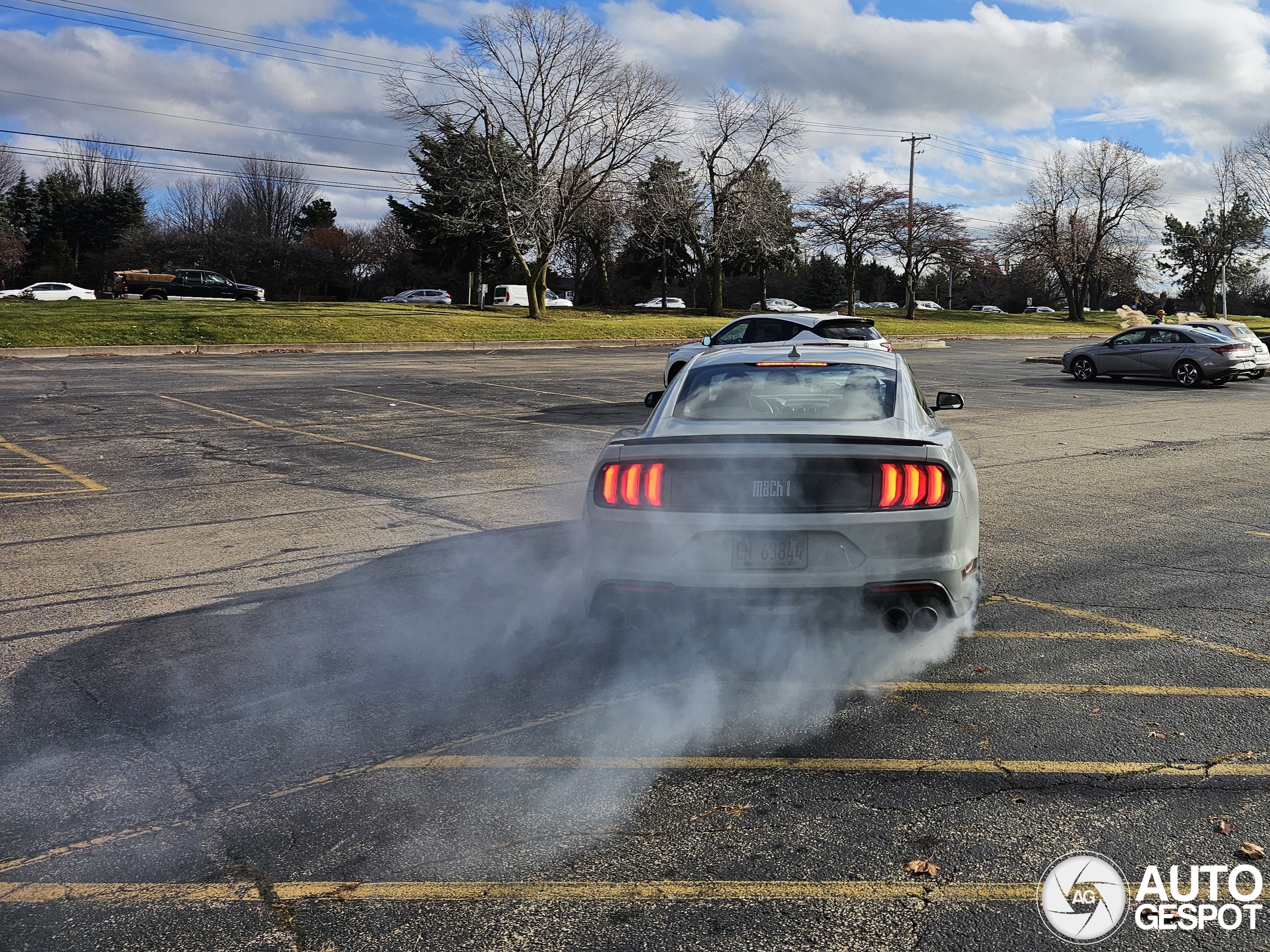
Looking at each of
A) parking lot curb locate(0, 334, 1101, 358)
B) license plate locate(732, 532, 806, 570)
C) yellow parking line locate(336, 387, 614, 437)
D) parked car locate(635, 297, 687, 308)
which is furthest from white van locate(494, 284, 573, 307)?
license plate locate(732, 532, 806, 570)

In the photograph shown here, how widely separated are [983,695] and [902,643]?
2.36 feet

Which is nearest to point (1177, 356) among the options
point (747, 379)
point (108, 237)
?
point (747, 379)

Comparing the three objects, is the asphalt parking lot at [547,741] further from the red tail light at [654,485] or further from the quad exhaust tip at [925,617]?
the red tail light at [654,485]

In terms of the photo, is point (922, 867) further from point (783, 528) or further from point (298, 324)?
point (298, 324)

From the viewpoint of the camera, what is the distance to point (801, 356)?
5801 millimetres

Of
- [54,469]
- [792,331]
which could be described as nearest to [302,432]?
[54,469]

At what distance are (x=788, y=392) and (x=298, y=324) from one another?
27924 millimetres

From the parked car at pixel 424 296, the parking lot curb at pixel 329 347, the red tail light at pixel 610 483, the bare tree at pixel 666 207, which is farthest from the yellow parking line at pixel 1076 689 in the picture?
the parked car at pixel 424 296

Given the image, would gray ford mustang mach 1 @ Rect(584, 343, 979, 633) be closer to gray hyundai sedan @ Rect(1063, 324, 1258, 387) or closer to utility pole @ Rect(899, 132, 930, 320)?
gray hyundai sedan @ Rect(1063, 324, 1258, 387)

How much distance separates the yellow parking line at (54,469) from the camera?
8.99m

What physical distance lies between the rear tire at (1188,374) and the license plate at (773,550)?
820 inches

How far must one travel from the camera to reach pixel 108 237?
71750mm

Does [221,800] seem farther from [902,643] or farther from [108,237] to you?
[108,237]

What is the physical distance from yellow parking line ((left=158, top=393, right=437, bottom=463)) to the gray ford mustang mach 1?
633 cm
